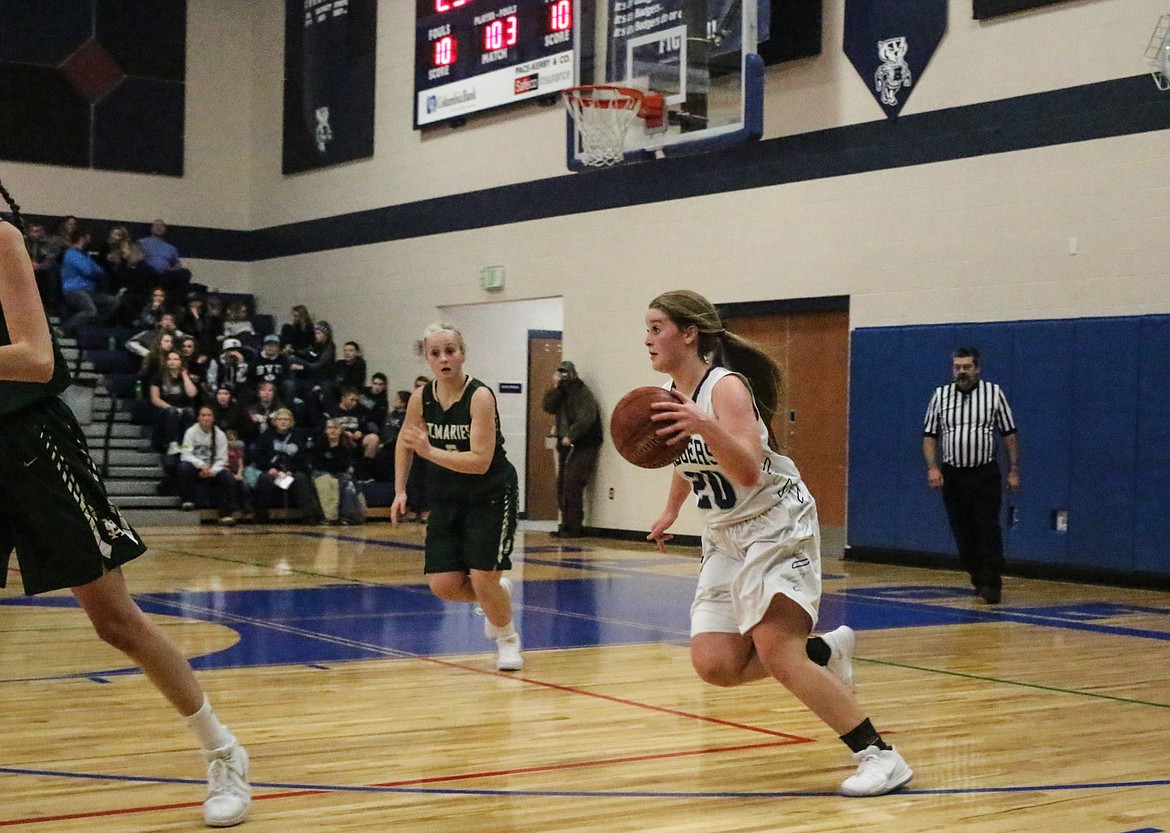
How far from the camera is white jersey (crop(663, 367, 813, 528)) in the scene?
14.9 feet

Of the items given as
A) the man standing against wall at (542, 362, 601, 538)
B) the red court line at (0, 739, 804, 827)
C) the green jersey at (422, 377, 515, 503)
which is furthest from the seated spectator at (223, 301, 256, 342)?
the red court line at (0, 739, 804, 827)

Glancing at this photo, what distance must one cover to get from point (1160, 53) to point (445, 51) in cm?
911

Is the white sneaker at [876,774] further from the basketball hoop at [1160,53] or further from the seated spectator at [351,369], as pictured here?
the seated spectator at [351,369]

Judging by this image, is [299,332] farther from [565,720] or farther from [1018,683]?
[565,720]

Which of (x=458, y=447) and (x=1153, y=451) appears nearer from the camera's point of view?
(x=458, y=447)

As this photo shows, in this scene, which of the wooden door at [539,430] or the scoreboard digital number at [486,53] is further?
the wooden door at [539,430]

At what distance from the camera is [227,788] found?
3984 mm

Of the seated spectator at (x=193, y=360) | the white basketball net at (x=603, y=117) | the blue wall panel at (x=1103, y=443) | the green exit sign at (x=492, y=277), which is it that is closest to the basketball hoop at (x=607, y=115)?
the white basketball net at (x=603, y=117)

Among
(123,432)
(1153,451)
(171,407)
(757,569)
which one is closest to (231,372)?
(123,432)

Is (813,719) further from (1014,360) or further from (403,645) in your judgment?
(1014,360)

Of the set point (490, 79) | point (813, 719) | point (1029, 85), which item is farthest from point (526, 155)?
point (813, 719)

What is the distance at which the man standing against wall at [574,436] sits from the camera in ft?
52.7

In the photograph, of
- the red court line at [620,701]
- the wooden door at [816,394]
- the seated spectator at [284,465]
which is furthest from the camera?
the seated spectator at [284,465]

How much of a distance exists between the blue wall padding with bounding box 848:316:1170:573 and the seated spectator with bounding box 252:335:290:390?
811cm
